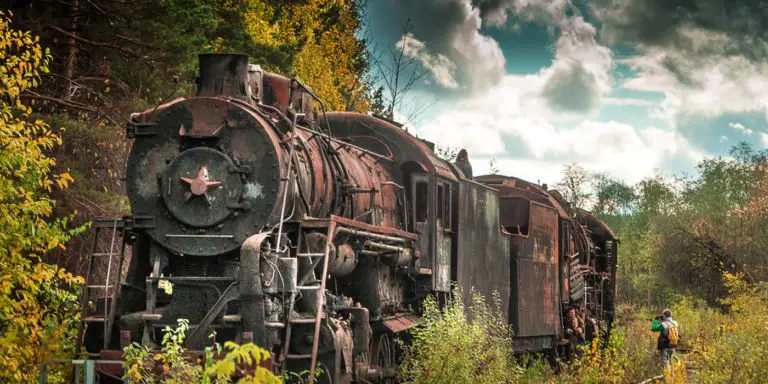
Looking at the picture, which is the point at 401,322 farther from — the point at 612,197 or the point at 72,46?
the point at 612,197

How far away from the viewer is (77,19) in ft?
56.6

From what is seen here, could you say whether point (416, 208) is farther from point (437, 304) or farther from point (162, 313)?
point (162, 313)

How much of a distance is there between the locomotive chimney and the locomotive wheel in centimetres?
350

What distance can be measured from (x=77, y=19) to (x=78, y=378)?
9.90 meters

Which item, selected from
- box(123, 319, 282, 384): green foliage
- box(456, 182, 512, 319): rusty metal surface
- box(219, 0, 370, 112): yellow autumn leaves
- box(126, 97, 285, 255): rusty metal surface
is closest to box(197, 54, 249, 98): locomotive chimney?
box(126, 97, 285, 255): rusty metal surface

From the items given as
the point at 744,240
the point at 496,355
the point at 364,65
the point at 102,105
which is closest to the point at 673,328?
the point at 496,355

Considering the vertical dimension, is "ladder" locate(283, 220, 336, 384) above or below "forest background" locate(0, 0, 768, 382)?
below

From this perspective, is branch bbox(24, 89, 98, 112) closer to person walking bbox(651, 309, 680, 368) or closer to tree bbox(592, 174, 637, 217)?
person walking bbox(651, 309, 680, 368)

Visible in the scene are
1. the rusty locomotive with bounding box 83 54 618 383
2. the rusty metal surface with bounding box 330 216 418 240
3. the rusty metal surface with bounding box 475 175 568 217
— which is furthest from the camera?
the rusty metal surface with bounding box 475 175 568 217

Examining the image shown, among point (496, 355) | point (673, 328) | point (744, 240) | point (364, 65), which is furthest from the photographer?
point (364, 65)

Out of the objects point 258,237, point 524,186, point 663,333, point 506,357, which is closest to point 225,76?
point 258,237

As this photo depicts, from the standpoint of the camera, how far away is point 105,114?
16.5 meters

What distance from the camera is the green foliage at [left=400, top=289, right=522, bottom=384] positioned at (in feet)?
37.5

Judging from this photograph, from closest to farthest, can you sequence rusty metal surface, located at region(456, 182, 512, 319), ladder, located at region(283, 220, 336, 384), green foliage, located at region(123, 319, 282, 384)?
green foliage, located at region(123, 319, 282, 384)
ladder, located at region(283, 220, 336, 384)
rusty metal surface, located at region(456, 182, 512, 319)
